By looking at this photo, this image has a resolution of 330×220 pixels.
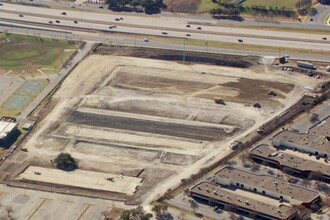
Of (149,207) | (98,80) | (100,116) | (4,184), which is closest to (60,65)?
(98,80)

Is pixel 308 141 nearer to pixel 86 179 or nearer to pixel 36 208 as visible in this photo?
pixel 86 179

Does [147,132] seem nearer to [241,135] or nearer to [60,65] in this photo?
[241,135]

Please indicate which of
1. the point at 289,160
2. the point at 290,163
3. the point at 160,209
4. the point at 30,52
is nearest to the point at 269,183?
the point at 290,163

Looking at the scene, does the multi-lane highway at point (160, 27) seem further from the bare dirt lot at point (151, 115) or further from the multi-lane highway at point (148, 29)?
the bare dirt lot at point (151, 115)

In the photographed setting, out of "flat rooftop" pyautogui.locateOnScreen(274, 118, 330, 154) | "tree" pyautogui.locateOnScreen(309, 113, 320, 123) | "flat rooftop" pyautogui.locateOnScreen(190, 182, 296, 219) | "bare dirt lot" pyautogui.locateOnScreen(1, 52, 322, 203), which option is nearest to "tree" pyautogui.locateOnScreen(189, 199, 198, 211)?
"flat rooftop" pyautogui.locateOnScreen(190, 182, 296, 219)

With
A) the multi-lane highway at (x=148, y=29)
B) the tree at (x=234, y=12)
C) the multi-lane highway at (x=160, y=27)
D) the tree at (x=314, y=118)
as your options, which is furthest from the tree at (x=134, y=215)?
the tree at (x=234, y=12)

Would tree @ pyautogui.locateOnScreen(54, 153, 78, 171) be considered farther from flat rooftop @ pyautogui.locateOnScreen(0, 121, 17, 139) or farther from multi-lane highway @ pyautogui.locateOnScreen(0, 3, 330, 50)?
multi-lane highway @ pyautogui.locateOnScreen(0, 3, 330, 50)

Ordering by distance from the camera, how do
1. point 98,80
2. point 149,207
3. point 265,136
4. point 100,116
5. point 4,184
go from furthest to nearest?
1. point 98,80
2. point 100,116
3. point 265,136
4. point 4,184
5. point 149,207
